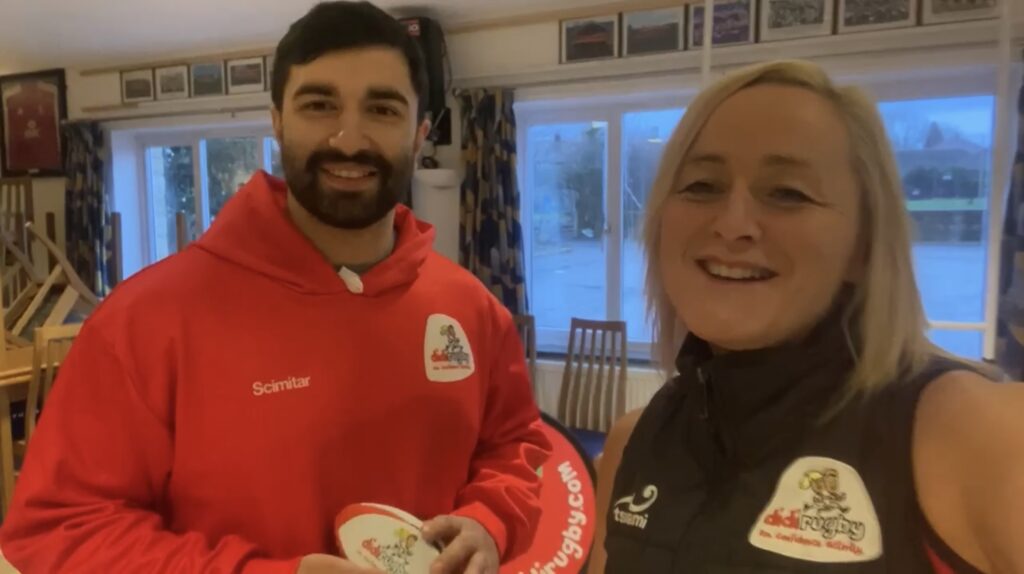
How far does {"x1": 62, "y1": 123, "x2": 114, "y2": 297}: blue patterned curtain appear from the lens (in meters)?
5.29

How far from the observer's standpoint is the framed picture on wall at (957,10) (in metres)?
2.97

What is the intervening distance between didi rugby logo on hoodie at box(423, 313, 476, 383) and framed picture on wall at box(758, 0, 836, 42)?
2.60 metres

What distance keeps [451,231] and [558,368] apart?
91 cm

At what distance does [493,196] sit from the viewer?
402 cm

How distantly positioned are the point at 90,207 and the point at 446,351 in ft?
15.8

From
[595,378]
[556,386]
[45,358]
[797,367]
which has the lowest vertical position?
[556,386]

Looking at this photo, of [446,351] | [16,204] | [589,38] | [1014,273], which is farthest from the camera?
[16,204]

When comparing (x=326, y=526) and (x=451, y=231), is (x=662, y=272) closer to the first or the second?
(x=326, y=526)

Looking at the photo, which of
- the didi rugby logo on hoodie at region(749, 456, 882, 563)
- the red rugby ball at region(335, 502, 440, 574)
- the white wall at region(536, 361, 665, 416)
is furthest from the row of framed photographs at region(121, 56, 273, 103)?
the didi rugby logo on hoodie at region(749, 456, 882, 563)

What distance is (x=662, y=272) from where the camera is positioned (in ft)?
3.04

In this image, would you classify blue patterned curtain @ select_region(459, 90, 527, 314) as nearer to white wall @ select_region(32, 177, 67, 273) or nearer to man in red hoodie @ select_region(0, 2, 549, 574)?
man in red hoodie @ select_region(0, 2, 549, 574)

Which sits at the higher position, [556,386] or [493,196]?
[493,196]

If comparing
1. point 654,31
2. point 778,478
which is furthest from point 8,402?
point 778,478

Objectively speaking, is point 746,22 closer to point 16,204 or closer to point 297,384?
point 297,384
